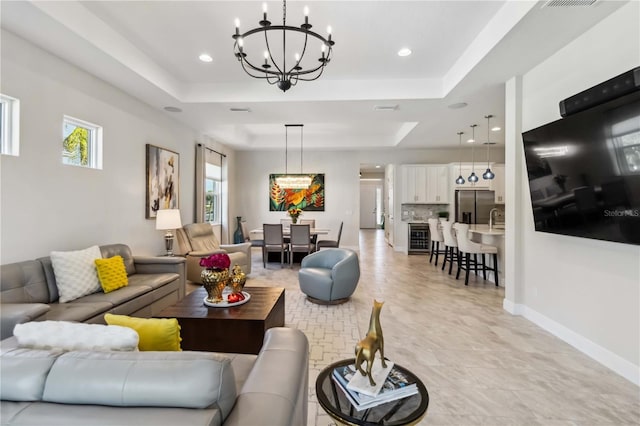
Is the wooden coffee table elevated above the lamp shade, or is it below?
below

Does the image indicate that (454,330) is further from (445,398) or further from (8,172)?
(8,172)

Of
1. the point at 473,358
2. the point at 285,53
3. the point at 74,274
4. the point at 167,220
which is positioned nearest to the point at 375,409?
the point at 473,358

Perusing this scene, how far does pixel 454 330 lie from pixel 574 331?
3.54 feet

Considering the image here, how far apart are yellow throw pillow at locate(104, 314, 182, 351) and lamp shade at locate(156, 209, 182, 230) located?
136 inches

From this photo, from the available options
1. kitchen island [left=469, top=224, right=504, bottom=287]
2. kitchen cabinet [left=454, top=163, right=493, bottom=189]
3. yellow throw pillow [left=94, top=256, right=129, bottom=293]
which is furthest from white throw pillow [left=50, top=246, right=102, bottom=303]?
kitchen cabinet [left=454, top=163, right=493, bottom=189]

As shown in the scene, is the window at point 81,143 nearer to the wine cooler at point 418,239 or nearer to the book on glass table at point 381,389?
the book on glass table at point 381,389

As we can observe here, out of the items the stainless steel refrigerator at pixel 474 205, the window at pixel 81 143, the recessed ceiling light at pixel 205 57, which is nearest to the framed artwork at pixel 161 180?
the window at pixel 81 143

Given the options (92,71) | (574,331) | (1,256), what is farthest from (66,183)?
(574,331)

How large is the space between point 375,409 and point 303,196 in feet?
25.1

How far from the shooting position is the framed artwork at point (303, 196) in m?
8.70

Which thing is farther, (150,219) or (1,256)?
(150,219)

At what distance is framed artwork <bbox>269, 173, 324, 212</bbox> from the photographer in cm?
870

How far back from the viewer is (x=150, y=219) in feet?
15.7

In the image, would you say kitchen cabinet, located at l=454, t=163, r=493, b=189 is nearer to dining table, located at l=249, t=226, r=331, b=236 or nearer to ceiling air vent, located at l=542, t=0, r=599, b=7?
dining table, located at l=249, t=226, r=331, b=236
